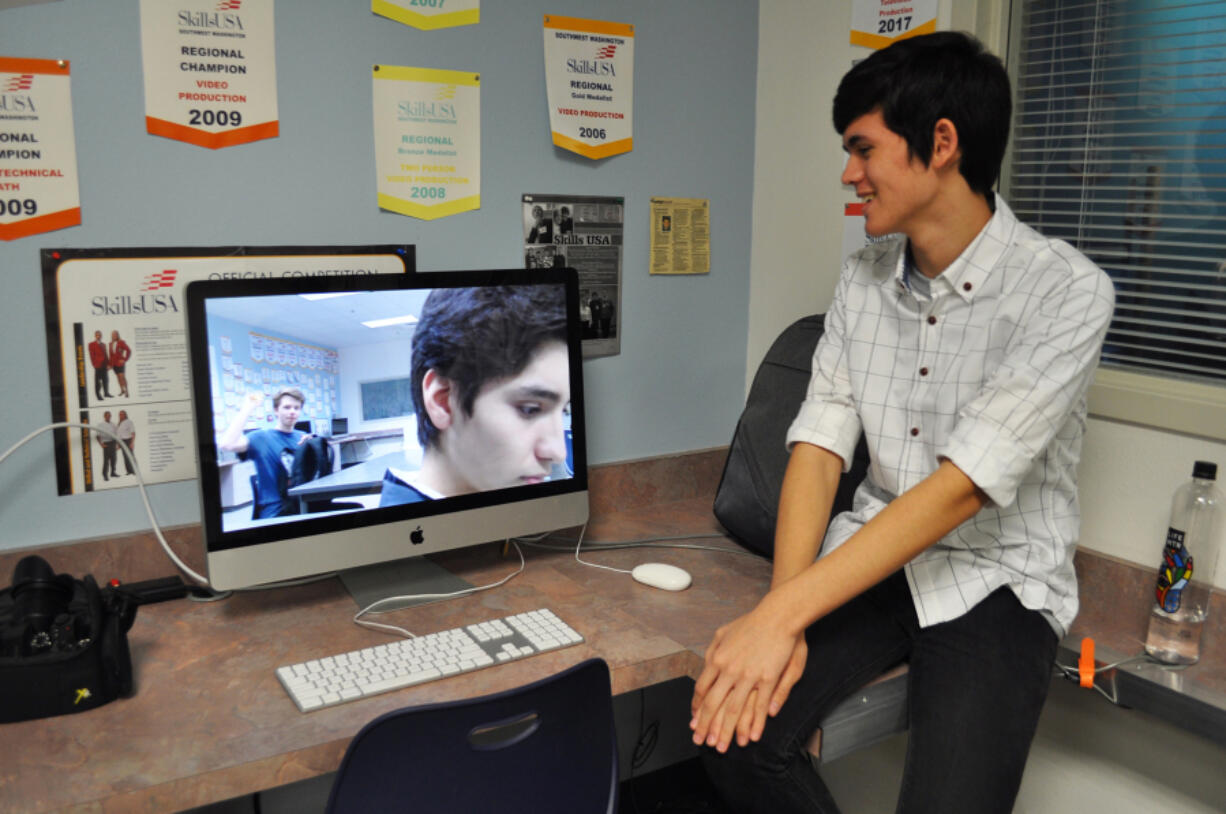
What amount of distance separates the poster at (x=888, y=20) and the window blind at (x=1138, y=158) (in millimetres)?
163

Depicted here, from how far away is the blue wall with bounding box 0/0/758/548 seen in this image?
55.6 inches

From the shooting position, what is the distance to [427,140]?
1680mm

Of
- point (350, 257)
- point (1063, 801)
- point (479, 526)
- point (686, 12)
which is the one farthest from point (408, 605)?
point (686, 12)

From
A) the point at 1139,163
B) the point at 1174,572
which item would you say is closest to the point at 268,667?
the point at 1174,572

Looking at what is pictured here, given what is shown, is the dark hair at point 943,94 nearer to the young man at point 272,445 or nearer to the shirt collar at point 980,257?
the shirt collar at point 980,257

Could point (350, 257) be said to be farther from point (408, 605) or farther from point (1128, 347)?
point (1128, 347)

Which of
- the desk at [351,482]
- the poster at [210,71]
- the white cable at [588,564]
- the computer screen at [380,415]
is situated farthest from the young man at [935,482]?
the poster at [210,71]

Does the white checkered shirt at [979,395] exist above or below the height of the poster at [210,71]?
below

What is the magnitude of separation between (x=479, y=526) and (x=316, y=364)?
369mm

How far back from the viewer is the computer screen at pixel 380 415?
4.37 feet

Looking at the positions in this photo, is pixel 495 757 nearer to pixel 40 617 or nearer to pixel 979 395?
pixel 40 617

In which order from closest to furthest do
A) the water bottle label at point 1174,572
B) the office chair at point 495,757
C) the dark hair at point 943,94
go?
the office chair at point 495,757, the dark hair at point 943,94, the water bottle label at point 1174,572

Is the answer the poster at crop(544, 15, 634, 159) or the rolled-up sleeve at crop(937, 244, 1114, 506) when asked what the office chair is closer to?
the rolled-up sleeve at crop(937, 244, 1114, 506)

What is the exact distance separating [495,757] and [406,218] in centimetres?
100
